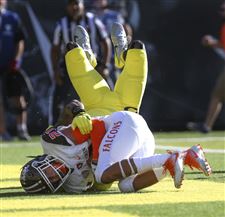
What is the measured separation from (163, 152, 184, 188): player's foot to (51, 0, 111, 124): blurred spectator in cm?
536

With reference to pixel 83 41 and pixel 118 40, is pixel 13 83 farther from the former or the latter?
pixel 118 40

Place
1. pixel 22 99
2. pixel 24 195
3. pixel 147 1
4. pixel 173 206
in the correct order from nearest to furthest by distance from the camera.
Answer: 1. pixel 173 206
2. pixel 24 195
3. pixel 22 99
4. pixel 147 1

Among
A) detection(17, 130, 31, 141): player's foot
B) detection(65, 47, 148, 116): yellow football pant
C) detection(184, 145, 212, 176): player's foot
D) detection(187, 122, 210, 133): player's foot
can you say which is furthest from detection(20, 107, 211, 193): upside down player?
detection(187, 122, 210, 133): player's foot

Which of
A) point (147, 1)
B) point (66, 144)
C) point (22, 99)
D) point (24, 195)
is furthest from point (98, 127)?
point (147, 1)

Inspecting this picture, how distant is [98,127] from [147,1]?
7677 mm

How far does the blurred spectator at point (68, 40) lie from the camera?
11.6 metres

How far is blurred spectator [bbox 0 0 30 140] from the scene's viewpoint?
12703 mm

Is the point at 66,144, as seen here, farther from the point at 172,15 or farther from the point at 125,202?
A: the point at 172,15

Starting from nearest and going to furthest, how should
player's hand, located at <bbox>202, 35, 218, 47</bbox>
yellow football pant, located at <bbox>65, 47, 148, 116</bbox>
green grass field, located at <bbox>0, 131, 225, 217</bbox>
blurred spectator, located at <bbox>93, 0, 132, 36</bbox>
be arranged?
green grass field, located at <bbox>0, 131, 225, 217</bbox>
yellow football pant, located at <bbox>65, 47, 148, 116</bbox>
player's hand, located at <bbox>202, 35, 218, 47</bbox>
blurred spectator, located at <bbox>93, 0, 132, 36</bbox>

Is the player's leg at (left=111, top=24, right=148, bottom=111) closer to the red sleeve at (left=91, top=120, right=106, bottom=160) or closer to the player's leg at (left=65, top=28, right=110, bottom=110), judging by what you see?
the player's leg at (left=65, top=28, right=110, bottom=110)

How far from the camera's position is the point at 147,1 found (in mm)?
13898

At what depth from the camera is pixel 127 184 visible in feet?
20.9

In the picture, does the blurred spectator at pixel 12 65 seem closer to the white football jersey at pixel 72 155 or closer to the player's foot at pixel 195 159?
the white football jersey at pixel 72 155

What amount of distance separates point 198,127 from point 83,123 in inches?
301
